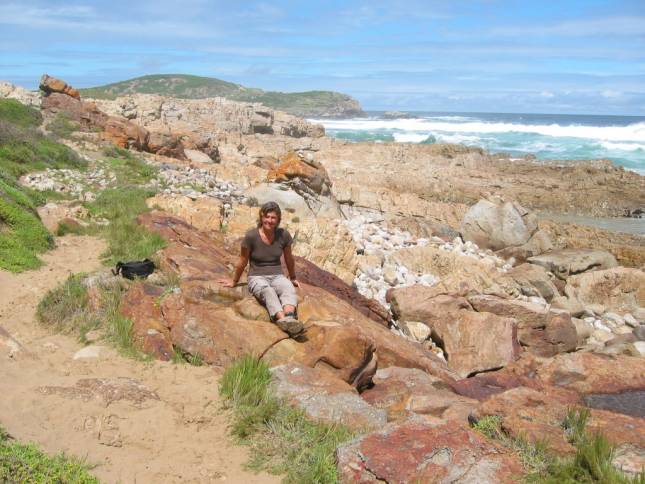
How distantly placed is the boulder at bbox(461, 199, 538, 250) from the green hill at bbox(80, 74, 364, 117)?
106m

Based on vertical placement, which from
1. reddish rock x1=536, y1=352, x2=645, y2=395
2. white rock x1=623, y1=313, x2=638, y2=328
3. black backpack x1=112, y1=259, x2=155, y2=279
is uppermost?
black backpack x1=112, y1=259, x2=155, y2=279

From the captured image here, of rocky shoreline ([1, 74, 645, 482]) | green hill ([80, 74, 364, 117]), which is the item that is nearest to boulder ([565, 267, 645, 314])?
rocky shoreline ([1, 74, 645, 482])

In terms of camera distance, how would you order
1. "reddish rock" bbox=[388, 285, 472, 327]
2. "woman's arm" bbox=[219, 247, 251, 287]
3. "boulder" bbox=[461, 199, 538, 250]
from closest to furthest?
"woman's arm" bbox=[219, 247, 251, 287] < "reddish rock" bbox=[388, 285, 472, 327] < "boulder" bbox=[461, 199, 538, 250]

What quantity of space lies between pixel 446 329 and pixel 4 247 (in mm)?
7046

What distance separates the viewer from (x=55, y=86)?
25766 mm

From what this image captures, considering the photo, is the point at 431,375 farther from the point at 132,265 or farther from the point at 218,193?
the point at 218,193

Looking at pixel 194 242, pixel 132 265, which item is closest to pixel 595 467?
pixel 132 265

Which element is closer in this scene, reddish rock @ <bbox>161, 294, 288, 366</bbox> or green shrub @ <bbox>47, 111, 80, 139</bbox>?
reddish rock @ <bbox>161, 294, 288, 366</bbox>

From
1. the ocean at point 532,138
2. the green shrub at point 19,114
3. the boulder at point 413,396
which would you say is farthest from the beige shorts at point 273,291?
the ocean at point 532,138

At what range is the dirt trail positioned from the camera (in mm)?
3990

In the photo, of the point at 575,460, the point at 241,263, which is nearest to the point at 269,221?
the point at 241,263

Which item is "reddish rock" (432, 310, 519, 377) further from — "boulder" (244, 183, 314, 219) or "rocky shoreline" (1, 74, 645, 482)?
"boulder" (244, 183, 314, 219)

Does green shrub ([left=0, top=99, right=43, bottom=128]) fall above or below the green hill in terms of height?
below

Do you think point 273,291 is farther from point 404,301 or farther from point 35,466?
point 404,301
